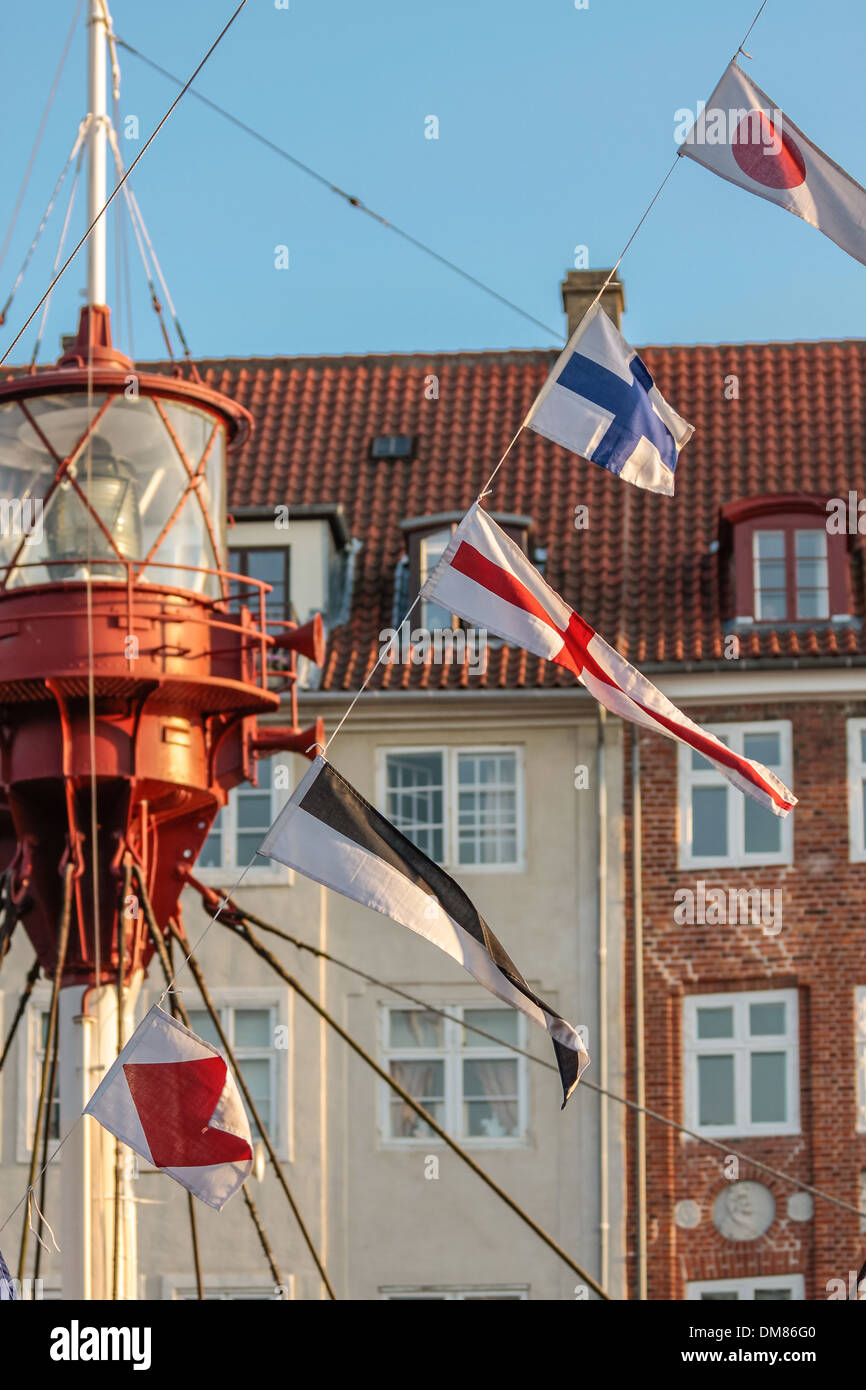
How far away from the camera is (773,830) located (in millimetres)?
29562

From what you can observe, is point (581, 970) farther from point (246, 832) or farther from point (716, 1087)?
point (246, 832)

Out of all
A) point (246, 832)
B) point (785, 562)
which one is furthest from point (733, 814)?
point (246, 832)

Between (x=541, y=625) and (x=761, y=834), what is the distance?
16103 millimetres

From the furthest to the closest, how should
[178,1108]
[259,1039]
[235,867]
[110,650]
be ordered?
[235,867]
[259,1039]
[110,650]
[178,1108]

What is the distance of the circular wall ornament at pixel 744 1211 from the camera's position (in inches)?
1119

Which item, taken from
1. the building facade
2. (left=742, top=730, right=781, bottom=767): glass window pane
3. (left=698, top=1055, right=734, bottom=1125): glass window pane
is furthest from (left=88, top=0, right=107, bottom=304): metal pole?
(left=698, top=1055, right=734, bottom=1125): glass window pane

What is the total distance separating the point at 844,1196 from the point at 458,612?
1643cm

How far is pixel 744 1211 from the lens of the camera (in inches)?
1121

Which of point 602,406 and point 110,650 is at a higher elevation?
point 602,406

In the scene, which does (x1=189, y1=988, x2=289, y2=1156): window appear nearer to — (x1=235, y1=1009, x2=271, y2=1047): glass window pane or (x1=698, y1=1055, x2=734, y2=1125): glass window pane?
(x1=235, y1=1009, x2=271, y2=1047): glass window pane

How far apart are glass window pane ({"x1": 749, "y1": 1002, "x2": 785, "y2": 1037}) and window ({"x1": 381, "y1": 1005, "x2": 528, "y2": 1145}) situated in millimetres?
2698
